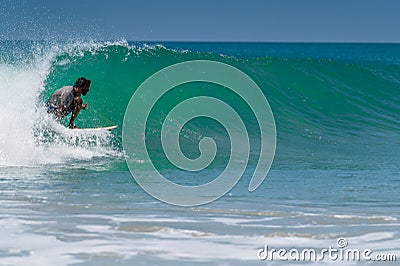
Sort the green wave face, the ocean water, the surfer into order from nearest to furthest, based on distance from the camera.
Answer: the ocean water
the surfer
the green wave face

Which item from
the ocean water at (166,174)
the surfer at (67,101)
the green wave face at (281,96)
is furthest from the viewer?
the green wave face at (281,96)

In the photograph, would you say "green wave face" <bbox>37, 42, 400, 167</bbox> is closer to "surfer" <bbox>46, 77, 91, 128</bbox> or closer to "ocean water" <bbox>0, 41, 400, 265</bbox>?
"ocean water" <bbox>0, 41, 400, 265</bbox>

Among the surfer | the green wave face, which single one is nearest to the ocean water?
the green wave face

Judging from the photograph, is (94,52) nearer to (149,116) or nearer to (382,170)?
(149,116)

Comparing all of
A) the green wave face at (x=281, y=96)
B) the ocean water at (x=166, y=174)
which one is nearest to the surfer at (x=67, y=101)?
the ocean water at (x=166, y=174)

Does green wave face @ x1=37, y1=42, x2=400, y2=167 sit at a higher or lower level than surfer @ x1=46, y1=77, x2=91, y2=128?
higher

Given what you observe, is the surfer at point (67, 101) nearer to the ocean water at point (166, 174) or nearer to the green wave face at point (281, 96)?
the ocean water at point (166, 174)

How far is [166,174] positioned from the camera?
949 centimetres

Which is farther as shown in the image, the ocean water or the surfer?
the surfer

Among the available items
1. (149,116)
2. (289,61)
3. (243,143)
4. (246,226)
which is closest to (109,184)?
(246,226)

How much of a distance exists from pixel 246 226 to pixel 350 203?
160cm

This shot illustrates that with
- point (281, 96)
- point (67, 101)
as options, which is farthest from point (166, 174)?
point (281, 96)

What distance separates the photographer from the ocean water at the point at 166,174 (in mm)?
5969

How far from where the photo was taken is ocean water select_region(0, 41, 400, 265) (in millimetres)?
5969
